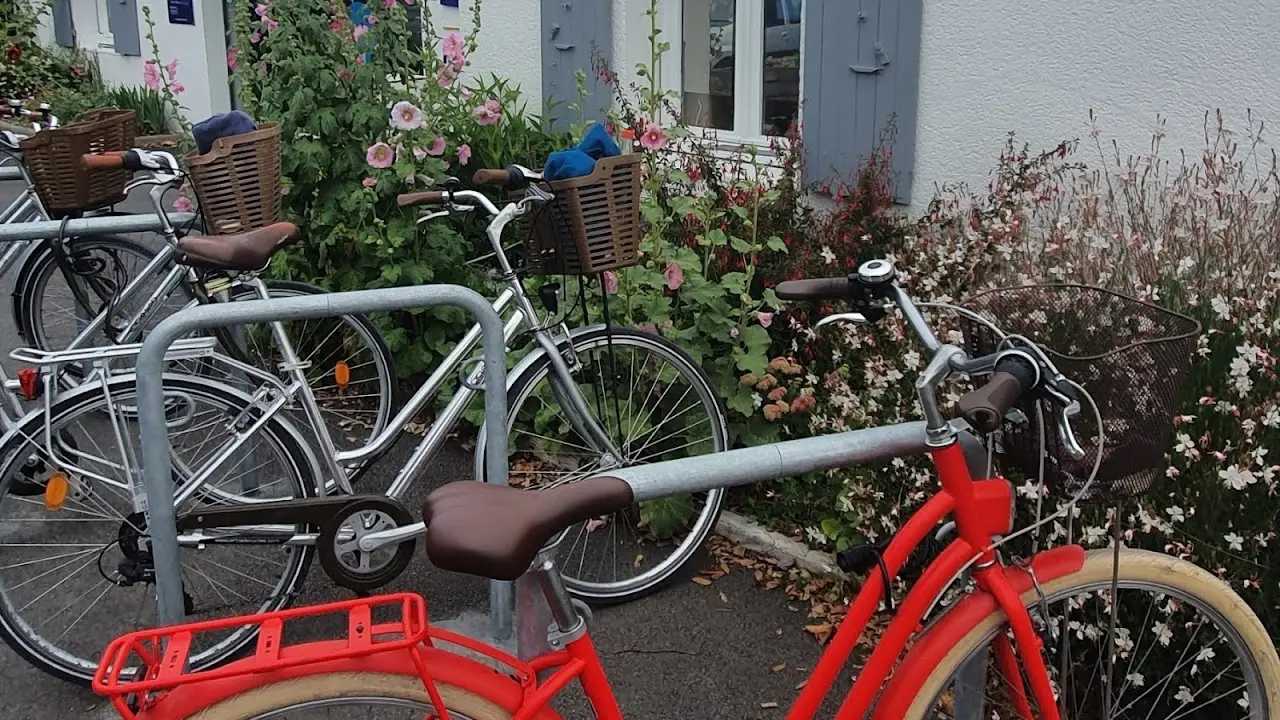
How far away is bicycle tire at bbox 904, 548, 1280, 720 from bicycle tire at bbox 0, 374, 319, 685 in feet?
5.58

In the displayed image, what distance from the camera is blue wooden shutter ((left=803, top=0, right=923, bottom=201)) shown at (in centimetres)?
423

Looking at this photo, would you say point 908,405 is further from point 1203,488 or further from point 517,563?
point 517,563

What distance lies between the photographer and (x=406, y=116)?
→ 400cm

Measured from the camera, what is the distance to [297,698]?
155 centimetres

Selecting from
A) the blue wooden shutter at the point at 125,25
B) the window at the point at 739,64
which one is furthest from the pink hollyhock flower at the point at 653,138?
the blue wooden shutter at the point at 125,25

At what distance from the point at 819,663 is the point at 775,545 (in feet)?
5.37

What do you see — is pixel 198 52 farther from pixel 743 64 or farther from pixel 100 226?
pixel 100 226

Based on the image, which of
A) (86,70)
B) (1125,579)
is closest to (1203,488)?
(1125,579)

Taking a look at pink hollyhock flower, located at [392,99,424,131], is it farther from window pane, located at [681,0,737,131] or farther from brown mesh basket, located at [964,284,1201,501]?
brown mesh basket, located at [964,284,1201,501]

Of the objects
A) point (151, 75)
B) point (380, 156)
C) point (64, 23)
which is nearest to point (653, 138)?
point (380, 156)

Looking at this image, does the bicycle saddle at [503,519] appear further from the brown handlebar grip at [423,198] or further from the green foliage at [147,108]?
the green foliage at [147,108]

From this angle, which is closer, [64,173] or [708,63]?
[64,173]

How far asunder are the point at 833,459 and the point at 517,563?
0.50 meters

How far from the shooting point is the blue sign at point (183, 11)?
9312 millimetres
